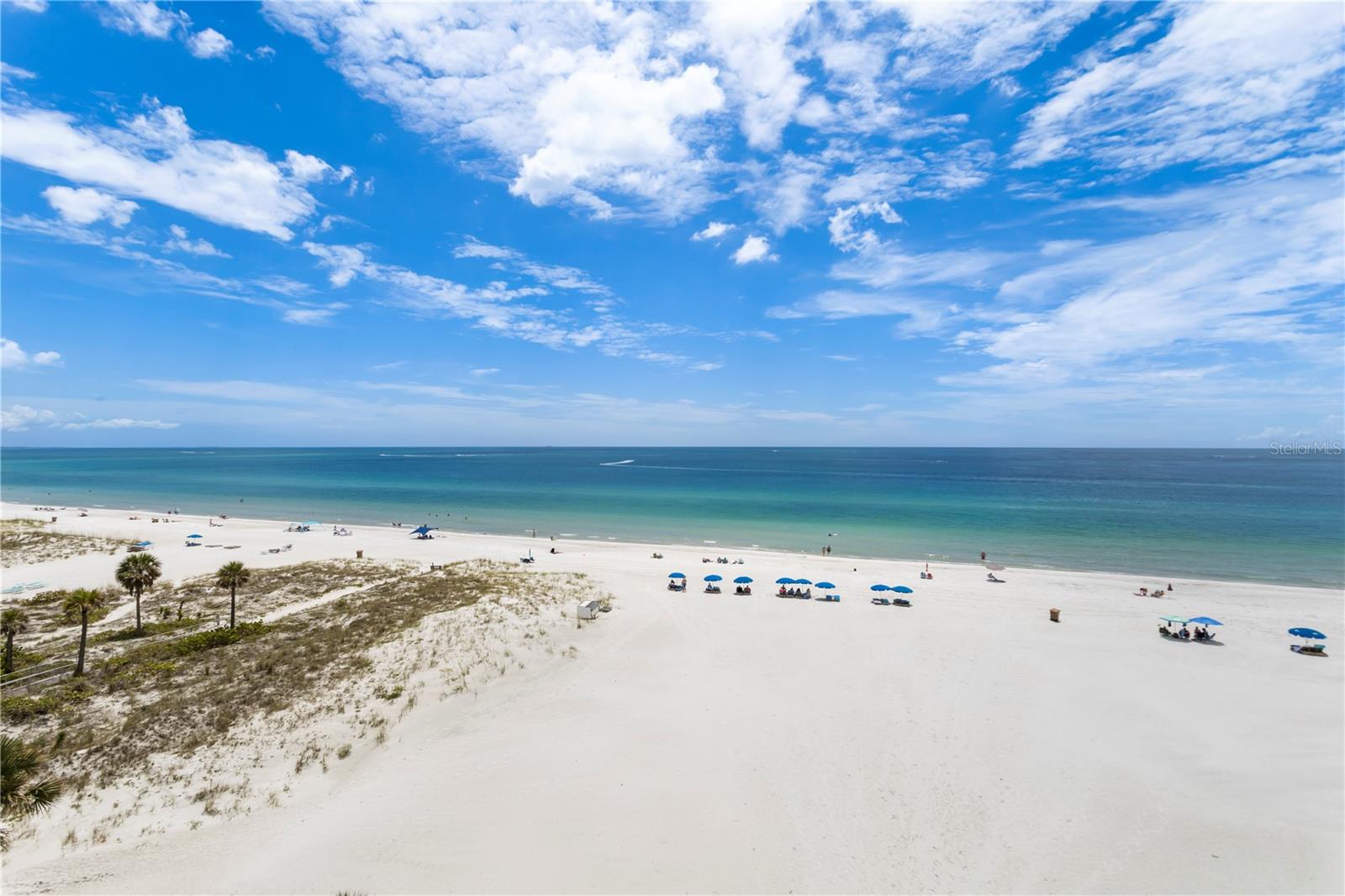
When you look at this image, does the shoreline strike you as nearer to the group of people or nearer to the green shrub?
the group of people

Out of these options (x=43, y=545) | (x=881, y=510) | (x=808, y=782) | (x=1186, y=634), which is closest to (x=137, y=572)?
(x=808, y=782)

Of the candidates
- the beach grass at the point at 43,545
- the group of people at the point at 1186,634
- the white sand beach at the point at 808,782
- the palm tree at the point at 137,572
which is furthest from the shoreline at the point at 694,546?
the palm tree at the point at 137,572

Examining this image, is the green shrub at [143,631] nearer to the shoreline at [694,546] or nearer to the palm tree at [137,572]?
the palm tree at [137,572]

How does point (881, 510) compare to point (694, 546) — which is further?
point (881, 510)

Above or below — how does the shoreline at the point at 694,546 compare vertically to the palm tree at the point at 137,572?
below

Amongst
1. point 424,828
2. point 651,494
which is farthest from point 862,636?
point 651,494

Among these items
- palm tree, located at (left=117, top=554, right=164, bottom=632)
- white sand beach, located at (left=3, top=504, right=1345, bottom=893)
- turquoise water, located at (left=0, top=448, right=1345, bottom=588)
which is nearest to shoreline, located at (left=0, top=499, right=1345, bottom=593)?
turquoise water, located at (left=0, top=448, right=1345, bottom=588)

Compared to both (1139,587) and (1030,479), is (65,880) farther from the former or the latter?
(1030,479)

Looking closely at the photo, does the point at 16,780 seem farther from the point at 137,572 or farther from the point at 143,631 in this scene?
the point at 143,631
